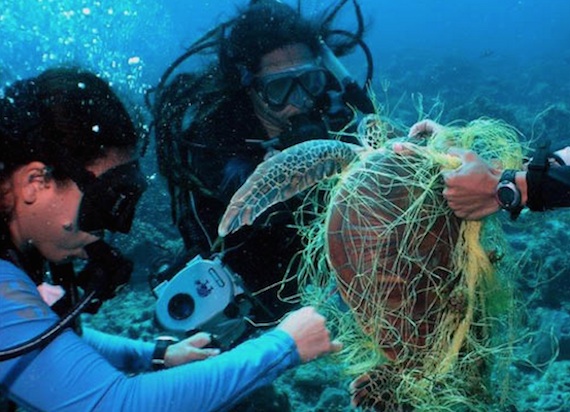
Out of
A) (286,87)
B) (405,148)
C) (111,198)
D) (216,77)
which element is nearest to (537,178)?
(405,148)

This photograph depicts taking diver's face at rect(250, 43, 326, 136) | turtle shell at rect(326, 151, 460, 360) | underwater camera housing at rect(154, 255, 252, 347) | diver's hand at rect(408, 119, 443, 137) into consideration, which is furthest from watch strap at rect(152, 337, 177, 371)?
diver's hand at rect(408, 119, 443, 137)

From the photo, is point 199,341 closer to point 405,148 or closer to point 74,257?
point 74,257

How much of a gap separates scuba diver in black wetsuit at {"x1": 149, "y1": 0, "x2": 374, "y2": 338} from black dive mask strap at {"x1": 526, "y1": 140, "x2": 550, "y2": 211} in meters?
1.60

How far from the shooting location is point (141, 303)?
7.11m

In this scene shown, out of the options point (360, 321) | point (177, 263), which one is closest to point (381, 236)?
point (360, 321)

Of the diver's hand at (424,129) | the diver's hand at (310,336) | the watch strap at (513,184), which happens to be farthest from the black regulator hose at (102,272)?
the watch strap at (513,184)

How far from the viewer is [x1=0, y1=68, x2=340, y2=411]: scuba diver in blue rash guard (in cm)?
164

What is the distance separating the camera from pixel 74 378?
164 centimetres

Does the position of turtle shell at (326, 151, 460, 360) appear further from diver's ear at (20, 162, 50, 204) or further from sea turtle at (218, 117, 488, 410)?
diver's ear at (20, 162, 50, 204)

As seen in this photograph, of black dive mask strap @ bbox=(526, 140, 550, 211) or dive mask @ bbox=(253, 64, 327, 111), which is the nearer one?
black dive mask strap @ bbox=(526, 140, 550, 211)

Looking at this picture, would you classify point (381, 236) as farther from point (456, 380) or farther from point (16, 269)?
point (16, 269)

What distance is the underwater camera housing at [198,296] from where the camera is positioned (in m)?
3.41

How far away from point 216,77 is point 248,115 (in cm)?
43

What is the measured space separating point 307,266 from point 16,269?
1.26 m
